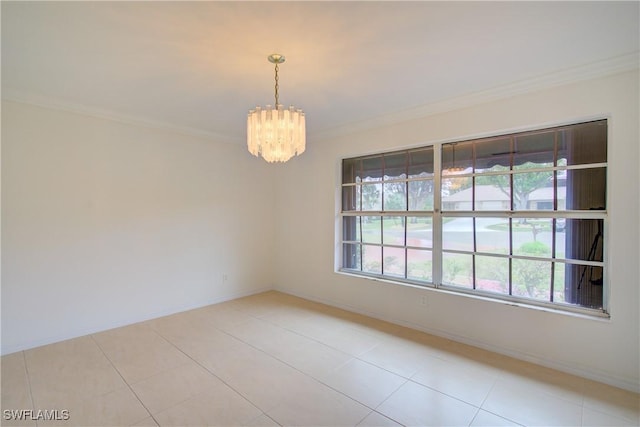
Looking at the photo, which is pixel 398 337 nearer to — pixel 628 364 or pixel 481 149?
pixel 628 364

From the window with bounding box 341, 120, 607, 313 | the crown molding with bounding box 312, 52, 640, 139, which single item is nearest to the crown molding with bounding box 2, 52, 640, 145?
the crown molding with bounding box 312, 52, 640, 139

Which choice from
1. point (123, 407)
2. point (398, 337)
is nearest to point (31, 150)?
point (123, 407)

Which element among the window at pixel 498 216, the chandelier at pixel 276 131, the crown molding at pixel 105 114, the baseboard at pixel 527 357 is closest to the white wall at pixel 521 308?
the baseboard at pixel 527 357

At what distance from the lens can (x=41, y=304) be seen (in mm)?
2996

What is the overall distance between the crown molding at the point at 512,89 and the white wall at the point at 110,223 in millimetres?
2258

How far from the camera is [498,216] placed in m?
2.96

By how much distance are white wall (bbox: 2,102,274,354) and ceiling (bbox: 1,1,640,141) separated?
55 centimetres

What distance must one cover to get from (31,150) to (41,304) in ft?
5.02

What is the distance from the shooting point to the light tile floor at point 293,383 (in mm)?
1991

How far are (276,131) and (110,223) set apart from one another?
8.42 feet

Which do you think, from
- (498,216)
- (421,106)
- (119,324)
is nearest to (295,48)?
(421,106)

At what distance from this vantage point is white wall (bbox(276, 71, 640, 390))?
2.28 m

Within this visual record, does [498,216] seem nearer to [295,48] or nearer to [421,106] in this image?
[421,106]

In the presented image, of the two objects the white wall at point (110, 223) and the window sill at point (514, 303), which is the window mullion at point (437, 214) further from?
the white wall at point (110, 223)
